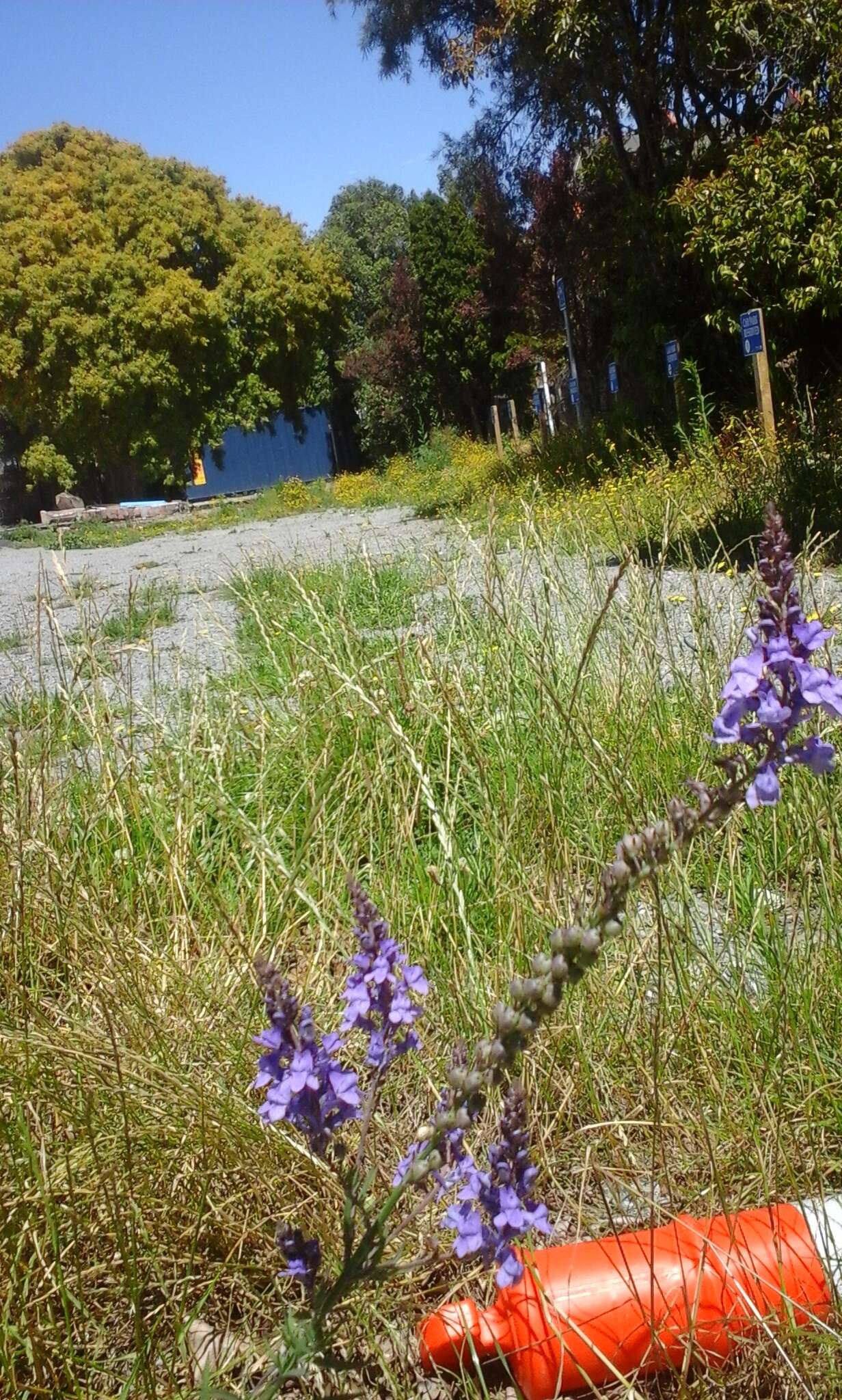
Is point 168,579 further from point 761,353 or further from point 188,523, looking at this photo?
point 188,523

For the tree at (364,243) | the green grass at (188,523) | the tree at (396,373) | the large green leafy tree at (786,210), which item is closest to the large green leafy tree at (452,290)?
the tree at (396,373)

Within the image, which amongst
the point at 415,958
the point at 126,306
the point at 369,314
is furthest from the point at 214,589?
the point at 369,314

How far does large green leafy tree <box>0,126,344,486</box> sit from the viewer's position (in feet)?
78.1

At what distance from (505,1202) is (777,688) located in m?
0.49

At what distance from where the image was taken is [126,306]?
24016 mm

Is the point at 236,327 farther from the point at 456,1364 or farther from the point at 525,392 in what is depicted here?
the point at 456,1364

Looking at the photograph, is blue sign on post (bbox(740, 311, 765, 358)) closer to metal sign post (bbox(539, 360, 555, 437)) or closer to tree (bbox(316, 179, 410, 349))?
metal sign post (bbox(539, 360, 555, 437))

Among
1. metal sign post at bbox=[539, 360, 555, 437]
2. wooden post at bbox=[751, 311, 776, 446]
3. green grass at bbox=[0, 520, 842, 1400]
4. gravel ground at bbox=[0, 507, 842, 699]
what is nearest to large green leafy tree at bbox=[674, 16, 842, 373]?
wooden post at bbox=[751, 311, 776, 446]

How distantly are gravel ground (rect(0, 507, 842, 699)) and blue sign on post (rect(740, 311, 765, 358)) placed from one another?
2225mm

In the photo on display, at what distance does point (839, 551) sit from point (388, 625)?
8.52 feet

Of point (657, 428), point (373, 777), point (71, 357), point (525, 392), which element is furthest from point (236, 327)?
point (373, 777)

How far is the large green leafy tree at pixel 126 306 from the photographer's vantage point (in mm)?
23797

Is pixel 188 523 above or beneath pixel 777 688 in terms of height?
above

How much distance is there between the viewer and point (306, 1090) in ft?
2.75
